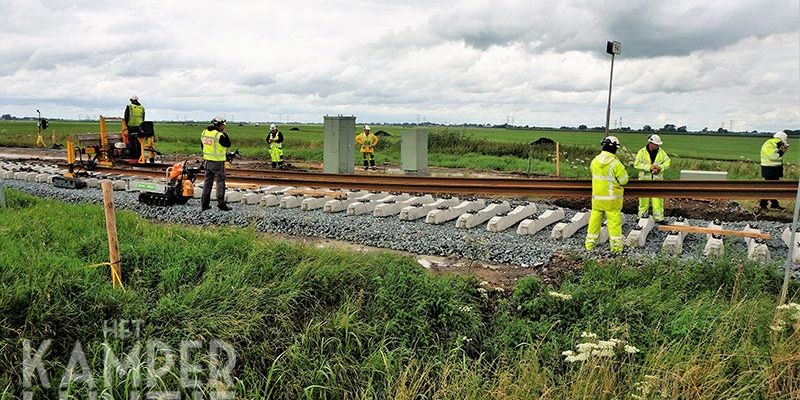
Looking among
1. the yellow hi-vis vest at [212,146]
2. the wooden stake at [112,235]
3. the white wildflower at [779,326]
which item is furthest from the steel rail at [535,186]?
the wooden stake at [112,235]

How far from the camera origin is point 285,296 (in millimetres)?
5504

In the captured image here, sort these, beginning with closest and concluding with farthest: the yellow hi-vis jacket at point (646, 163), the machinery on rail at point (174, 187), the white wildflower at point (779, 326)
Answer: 1. the white wildflower at point (779, 326)
2. the yellow hi-vis jacket at point (646, 163)
3. the machinery on rail at point (174, 187)

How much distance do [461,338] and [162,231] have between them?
452 centimetres

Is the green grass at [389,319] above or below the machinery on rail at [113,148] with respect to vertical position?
below

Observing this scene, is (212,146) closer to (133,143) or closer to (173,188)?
(173,188)

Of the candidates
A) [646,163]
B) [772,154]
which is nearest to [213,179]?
[646,163]

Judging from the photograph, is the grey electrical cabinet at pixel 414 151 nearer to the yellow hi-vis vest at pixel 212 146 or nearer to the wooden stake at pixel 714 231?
the yellow hi-vis vest at pixel 212 146

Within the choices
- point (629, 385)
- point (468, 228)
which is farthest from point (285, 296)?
point (468, 228)

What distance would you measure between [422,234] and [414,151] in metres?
8.61

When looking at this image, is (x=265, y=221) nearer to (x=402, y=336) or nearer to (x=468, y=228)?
(x=468, y=228)

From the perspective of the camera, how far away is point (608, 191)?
820cm

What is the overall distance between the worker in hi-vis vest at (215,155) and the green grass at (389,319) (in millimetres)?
3827

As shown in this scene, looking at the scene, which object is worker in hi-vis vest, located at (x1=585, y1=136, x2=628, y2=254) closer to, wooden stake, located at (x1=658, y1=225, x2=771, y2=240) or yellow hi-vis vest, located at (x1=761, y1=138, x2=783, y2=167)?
wooden stake, located at (x1=658, y1=225, x2=771, y2=240)

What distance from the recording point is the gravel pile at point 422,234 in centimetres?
788
